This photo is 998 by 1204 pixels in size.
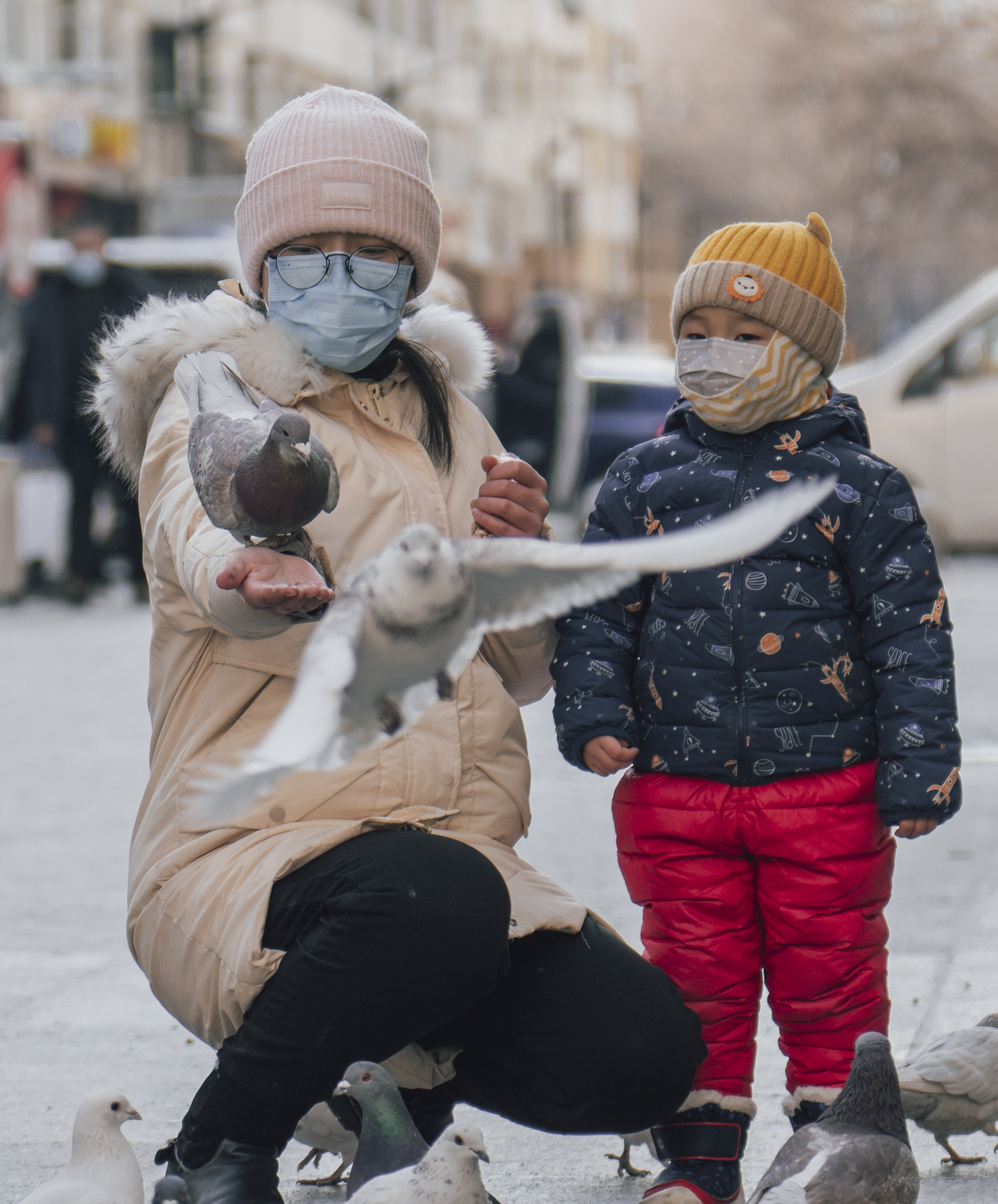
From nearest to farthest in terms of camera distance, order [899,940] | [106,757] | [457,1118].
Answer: [457,1118], [899,940], [106,757]

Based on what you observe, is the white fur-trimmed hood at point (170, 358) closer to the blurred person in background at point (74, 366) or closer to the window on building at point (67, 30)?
the blurred person in background at point (74, 366)

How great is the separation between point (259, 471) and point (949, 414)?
969 cm

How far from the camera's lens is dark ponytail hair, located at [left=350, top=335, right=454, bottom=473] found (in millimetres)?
2779

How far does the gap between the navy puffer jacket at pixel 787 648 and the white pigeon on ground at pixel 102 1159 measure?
0.89 metres

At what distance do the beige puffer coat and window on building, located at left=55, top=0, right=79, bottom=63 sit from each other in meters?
25.2

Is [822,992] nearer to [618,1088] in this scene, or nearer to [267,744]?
[618,1088]

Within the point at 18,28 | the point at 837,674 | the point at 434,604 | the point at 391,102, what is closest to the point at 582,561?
the point at 434,604

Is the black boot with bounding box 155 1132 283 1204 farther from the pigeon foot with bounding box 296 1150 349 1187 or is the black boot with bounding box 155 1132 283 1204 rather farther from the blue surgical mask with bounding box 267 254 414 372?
the blue surgical mask with bounding box 267 254 414 372

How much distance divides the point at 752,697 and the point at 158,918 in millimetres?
985

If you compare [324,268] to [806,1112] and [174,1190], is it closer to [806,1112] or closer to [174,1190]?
[174,1190]

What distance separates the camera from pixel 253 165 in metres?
2.71

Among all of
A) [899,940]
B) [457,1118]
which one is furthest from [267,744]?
[899,940]

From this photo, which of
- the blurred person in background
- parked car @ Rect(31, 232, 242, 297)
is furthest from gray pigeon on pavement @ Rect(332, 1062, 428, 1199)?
parked car @ Rect(31, 232, 242, 297)

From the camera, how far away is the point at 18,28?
25438 millimetres
